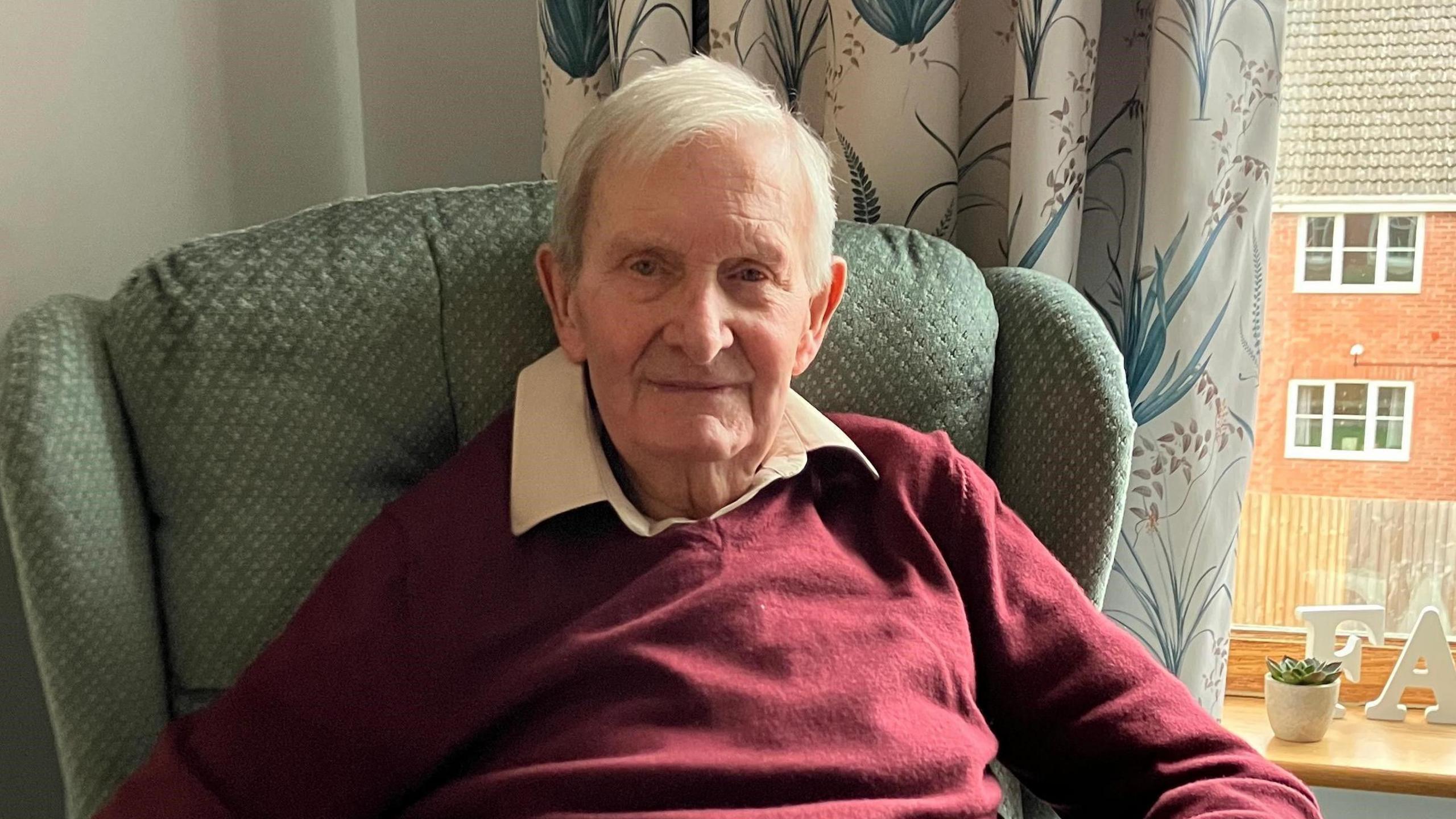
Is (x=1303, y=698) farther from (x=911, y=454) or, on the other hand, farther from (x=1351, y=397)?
(x=911, y=454)

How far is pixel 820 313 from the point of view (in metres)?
1.21

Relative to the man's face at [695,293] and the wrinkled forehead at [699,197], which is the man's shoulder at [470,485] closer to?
the man's face at [695,293]

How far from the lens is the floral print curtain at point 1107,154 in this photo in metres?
1.39

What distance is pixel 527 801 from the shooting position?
3.16ft

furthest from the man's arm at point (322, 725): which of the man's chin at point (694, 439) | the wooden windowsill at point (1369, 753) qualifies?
the wooden windowsill at point (1369, 753)

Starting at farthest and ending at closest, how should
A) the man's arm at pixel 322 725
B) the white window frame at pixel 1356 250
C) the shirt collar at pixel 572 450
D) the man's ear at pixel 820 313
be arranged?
1. the white window frame at pixel 1356 250
2. the man's ear at pixel 820 313
3. the shirt collar at pixel 572 450
4. the man's arm at pixel 322 725

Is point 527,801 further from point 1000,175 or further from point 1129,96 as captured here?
point 1129,96

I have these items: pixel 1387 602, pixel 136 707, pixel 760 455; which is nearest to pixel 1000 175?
pixel 760 455

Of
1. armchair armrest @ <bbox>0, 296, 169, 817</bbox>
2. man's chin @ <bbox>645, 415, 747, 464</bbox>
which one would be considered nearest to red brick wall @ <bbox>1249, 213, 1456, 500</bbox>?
man's chin @ <bbox>645, 415, 747, 464</bbox>

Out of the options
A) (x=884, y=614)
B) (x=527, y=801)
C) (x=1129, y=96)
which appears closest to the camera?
(x=527, y=801)

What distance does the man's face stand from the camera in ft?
3.46

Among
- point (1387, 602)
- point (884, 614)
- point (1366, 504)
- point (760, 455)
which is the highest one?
point (760, 455)

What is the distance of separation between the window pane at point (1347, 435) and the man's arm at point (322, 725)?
1.41m

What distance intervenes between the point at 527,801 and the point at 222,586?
377 mm
